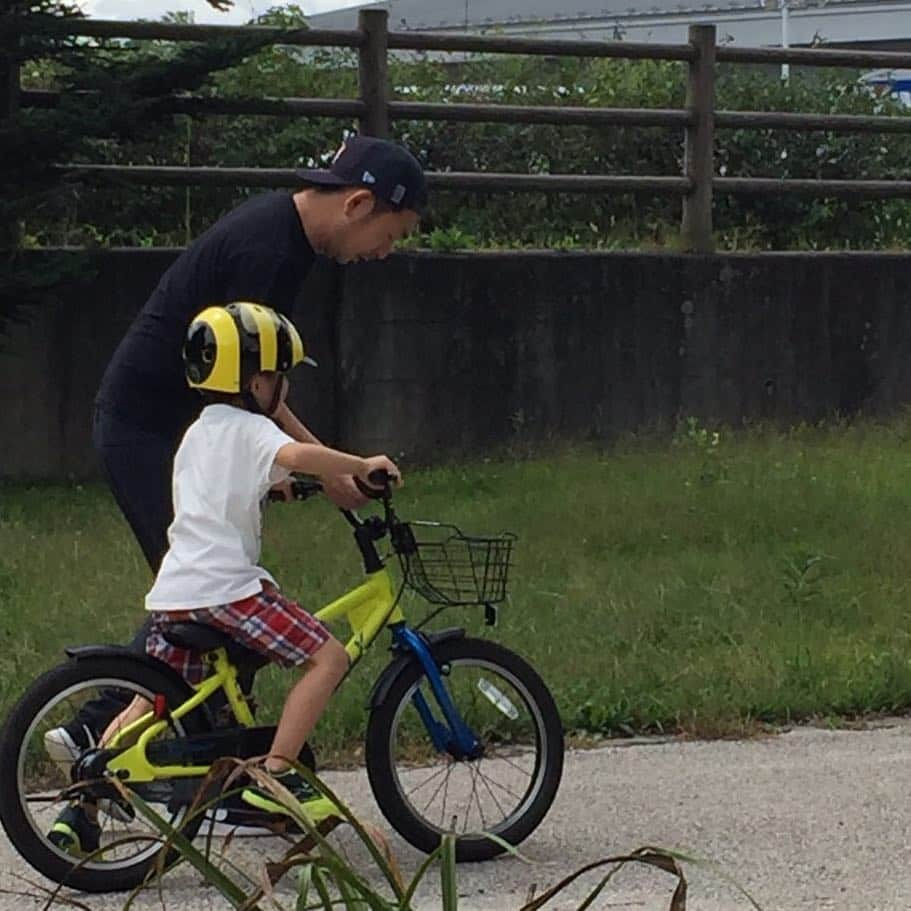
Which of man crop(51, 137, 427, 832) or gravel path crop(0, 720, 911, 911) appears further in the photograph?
man crop(51, 137, 427, 832)

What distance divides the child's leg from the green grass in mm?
912

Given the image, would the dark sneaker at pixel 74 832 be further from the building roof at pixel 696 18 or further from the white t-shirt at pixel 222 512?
the building roof at pixel 696 18

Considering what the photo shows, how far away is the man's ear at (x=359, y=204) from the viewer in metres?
4.98

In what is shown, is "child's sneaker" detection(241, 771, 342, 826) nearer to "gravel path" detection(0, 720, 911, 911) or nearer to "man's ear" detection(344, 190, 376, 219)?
"gravel path" detection(0, 720, 911, 911)

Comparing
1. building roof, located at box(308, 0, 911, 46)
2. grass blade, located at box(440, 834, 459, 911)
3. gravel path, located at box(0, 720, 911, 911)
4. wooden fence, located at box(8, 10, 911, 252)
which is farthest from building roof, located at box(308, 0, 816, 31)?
grass blade, located at box(440, 834, 459, 911)

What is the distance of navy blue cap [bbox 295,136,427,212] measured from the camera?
195 inches

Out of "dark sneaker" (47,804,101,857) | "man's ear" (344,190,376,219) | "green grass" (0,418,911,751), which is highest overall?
"man's ear" (344,190,376,219)

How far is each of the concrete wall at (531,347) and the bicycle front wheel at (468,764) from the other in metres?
4.66

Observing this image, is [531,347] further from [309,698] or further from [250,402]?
[309,698]

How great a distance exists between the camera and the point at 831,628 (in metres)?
7.10

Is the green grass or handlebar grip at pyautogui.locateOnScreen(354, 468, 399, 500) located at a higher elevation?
handlebar grip at pyautogui.locateOnScreen(354, 468, 399, 500)

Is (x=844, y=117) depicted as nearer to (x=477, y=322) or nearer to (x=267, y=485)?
(x=477, y=322)

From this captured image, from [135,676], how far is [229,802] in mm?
377

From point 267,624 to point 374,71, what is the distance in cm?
635
